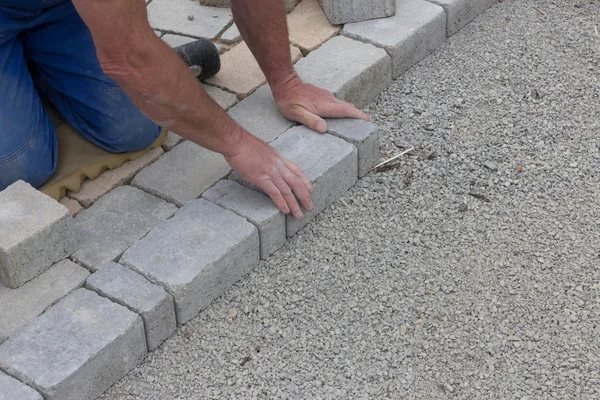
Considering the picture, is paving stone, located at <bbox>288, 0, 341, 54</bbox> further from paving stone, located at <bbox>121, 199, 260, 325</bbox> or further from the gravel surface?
paving stone, located at <bbox>121, 199, 260, 325</bbox>

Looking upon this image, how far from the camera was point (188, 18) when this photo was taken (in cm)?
430

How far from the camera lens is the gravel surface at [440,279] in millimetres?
2758

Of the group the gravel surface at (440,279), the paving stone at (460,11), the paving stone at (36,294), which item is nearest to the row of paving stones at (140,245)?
the paving stone at (36,294)

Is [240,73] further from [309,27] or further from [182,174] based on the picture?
[182,174]

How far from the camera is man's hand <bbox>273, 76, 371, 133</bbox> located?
349 cm

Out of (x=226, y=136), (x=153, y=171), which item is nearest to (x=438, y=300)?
(x=226, y=136)

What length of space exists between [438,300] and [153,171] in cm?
124

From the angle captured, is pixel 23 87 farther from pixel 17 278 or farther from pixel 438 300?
pixel 438 300

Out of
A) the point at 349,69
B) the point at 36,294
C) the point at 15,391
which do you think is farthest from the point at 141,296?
the point at 349,69

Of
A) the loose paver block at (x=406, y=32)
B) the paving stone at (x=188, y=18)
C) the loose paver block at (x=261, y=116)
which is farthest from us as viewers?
the paving stone at (x=188, y=18)

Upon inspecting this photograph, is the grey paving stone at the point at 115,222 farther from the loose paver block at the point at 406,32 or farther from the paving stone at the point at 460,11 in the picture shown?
the paving stone at the point at 460,11

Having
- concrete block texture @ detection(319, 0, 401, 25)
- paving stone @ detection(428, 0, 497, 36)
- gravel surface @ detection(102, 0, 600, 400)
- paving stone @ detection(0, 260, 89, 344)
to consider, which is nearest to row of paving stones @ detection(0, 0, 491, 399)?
paving stone @ detection(0, 260, 89, 344)

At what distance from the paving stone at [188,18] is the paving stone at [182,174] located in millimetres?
942

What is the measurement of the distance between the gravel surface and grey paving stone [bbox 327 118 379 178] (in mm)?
Result: 74
